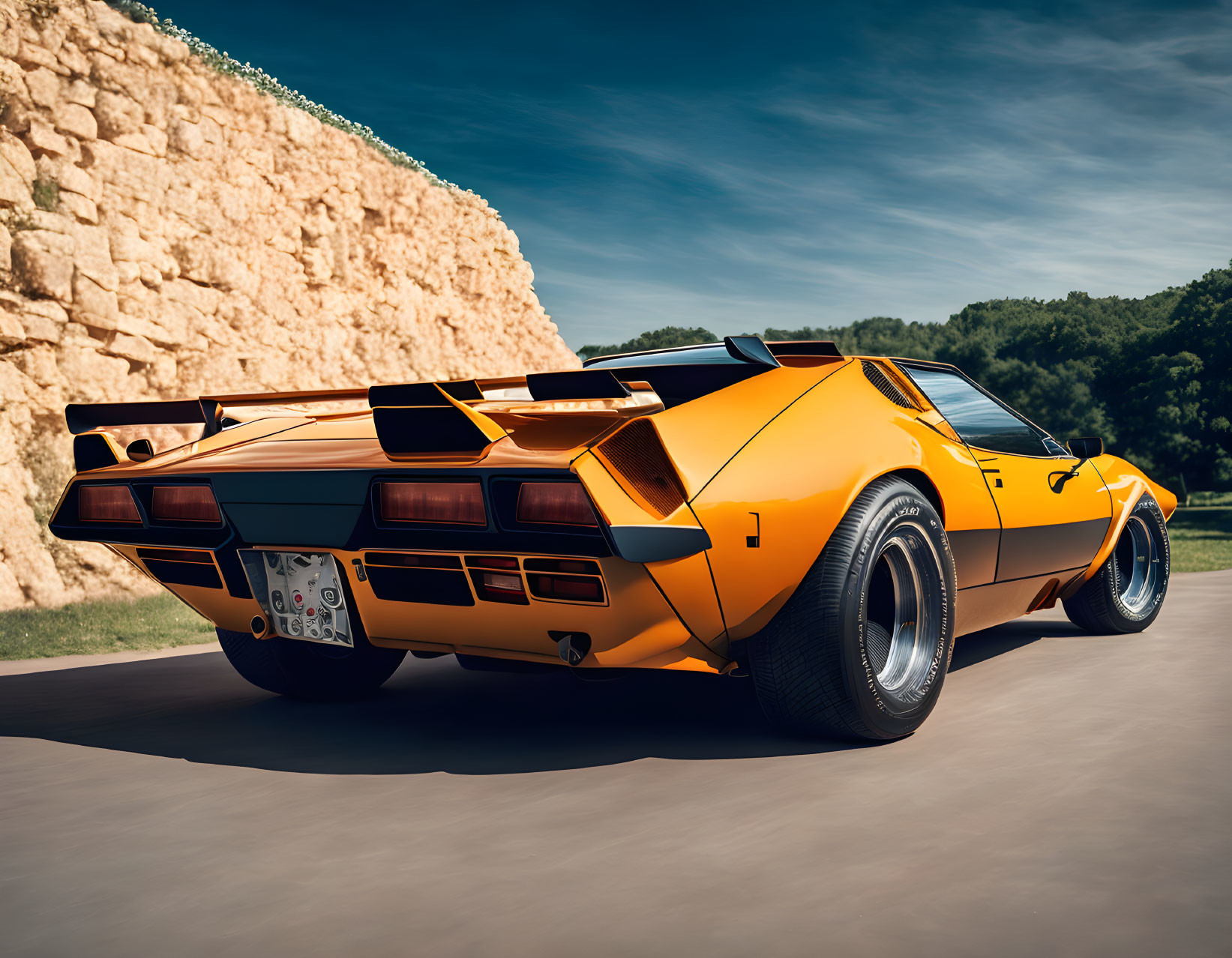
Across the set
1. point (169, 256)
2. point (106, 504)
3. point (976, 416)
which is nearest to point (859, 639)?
point (976, 416)

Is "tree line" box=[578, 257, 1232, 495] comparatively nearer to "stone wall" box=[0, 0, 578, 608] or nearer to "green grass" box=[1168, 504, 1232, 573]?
"stone wall" box=[0, 0, 578, 608]

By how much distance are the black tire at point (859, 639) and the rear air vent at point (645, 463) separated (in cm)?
61

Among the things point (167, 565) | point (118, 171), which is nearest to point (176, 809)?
point (167, 565)

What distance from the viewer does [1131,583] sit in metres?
6.13

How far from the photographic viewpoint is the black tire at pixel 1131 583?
5.75 metres

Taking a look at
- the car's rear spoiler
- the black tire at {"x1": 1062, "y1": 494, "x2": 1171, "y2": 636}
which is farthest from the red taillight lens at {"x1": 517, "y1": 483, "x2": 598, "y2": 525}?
the black tire at {"x1": 1062, "y1": 494, "x2": 1171, "y2": 636}

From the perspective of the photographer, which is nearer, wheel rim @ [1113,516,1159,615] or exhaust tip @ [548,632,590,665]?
exhaust tip @ [548,632,590,665]

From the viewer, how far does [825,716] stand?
345 centimetres

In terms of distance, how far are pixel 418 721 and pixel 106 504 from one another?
1.42 meters

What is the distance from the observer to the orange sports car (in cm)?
308

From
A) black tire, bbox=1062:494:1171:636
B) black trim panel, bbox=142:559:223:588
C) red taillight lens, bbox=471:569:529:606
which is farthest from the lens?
black tire, bbox=1062:494:1171:636

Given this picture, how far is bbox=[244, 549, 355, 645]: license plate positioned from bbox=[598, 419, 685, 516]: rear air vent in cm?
114

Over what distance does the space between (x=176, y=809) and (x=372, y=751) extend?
2.46ft

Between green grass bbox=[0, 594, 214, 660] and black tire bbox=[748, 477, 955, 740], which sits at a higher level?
black tire bbox=[748, 477, 955, 740]
